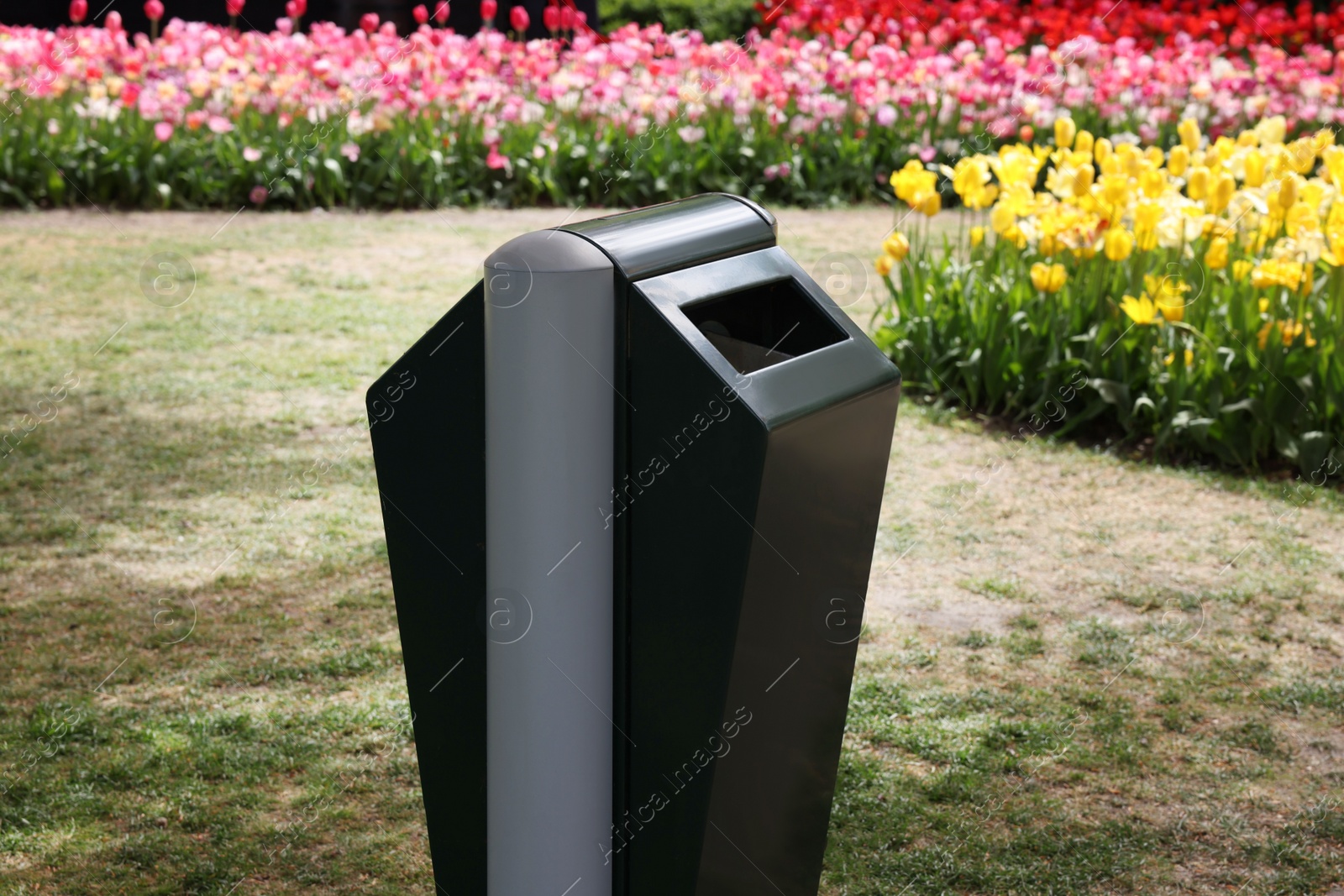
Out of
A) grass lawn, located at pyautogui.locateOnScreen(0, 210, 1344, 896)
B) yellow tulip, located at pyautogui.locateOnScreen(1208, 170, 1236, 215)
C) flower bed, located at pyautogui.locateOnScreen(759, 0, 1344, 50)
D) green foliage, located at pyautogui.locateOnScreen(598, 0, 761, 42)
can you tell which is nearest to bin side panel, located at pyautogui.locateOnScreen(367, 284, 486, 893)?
grass lawn, located at pyautogui.locateOnScreen(0, 210, 1344, 896)

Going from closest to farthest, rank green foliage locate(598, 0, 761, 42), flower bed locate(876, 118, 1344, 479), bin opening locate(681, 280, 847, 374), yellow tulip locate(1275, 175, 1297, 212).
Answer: bin opening locate(681, 280, 847, 374) < yellow tulip locate(1275, 175, 1297, 212) < flower bed locate(876, 118, 1344, 479) < green foliage locate(598, 0, 761, 42)

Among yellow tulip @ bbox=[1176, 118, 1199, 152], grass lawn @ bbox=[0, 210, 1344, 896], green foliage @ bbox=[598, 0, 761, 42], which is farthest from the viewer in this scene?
green foliage @ bbox=[598, 0, 761, 42]

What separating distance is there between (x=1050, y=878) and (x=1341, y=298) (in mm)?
2843

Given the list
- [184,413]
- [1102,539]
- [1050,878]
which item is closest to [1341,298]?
[1102,539]

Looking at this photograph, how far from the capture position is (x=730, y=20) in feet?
50.4

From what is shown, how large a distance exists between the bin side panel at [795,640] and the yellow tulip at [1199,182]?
3.02m

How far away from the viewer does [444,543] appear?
1.76 metres

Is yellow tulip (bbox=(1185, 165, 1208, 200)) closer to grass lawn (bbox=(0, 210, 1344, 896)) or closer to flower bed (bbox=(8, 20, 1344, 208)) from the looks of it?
grass lawn (bbox=(0, 210, 1344, 896))

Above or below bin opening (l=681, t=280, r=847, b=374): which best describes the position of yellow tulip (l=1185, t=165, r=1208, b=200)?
below

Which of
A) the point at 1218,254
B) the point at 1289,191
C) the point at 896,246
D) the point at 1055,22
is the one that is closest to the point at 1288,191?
the point at 1289,191

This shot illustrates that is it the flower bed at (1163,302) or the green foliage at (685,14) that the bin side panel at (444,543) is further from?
the green foliage at (685,14)

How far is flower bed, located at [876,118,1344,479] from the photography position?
4316 millimetres

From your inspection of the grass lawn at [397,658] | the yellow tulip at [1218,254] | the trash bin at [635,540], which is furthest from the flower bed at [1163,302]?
the trash bin at [635,540]

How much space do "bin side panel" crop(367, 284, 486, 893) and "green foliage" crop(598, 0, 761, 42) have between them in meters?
A: 14.3
